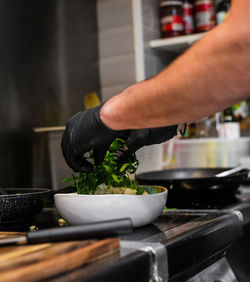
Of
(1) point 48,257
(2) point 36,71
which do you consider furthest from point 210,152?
(1) point 48,257

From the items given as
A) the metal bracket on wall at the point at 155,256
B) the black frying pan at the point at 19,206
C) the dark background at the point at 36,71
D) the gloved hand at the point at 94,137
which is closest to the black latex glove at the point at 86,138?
the gloved hand at the point at 94,137

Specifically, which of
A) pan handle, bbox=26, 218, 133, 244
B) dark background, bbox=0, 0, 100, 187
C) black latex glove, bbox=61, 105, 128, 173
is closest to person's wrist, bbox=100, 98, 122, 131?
black latex glove, bbox=61, 105, 128, 173

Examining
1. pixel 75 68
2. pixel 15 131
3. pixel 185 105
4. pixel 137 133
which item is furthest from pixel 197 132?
pixel 185 105

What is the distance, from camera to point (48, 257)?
0.76 meters

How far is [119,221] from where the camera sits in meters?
0.86

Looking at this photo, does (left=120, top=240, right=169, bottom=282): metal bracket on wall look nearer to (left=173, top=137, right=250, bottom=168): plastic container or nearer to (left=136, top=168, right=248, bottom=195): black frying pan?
(left=136, top=168, right=248, bottom=195): black frying pan

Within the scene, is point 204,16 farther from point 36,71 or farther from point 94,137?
point 94,137

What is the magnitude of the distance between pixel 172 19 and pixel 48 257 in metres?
2.03

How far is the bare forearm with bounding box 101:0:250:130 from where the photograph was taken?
84 centimetres

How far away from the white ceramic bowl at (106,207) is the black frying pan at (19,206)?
127 millimetres

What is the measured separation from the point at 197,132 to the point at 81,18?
837 mm

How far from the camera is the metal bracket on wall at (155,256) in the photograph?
2.87ft

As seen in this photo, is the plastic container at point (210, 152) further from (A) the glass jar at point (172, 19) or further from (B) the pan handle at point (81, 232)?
(B) the pan handle at point (81, 232)

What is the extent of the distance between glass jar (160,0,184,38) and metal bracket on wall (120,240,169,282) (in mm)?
1854
